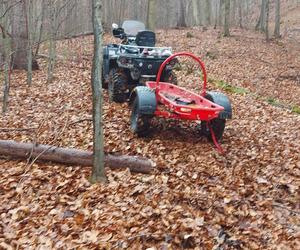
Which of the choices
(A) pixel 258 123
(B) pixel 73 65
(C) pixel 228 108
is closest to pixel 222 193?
(C) pixel 228 108

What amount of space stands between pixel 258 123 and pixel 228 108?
2070mm

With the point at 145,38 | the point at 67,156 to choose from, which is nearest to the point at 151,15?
the point at 145,38

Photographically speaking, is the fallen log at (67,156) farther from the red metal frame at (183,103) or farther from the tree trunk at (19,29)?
the tree trunk at (19,29)

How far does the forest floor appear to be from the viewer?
490 cm

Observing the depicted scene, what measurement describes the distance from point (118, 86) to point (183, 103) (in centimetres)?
224

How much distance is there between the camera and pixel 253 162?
7.00 metres

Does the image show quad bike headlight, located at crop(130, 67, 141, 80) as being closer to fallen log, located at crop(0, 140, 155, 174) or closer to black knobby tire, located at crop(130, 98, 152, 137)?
black knobby tire, located at crop(130, 98, 152, 137)

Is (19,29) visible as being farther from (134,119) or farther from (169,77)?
(134,119)

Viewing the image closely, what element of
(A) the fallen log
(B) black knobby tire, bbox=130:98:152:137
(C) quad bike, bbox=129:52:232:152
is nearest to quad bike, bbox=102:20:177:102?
(C) quad bike, bbox=129:52:232:152

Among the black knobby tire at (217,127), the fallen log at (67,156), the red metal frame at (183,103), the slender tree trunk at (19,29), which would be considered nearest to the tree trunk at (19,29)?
the slender tree trunk at (19,29)

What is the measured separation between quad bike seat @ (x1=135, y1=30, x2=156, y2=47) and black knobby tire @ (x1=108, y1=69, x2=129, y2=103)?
85 centimetres

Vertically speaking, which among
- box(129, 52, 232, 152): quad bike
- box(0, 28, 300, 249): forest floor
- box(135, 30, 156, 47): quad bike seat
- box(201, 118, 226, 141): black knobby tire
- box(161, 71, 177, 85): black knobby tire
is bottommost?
box(0, 28, 300, 249): forest floor

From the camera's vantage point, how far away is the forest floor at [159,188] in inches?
193

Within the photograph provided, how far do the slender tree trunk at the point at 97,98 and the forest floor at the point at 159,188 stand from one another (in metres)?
0.24
